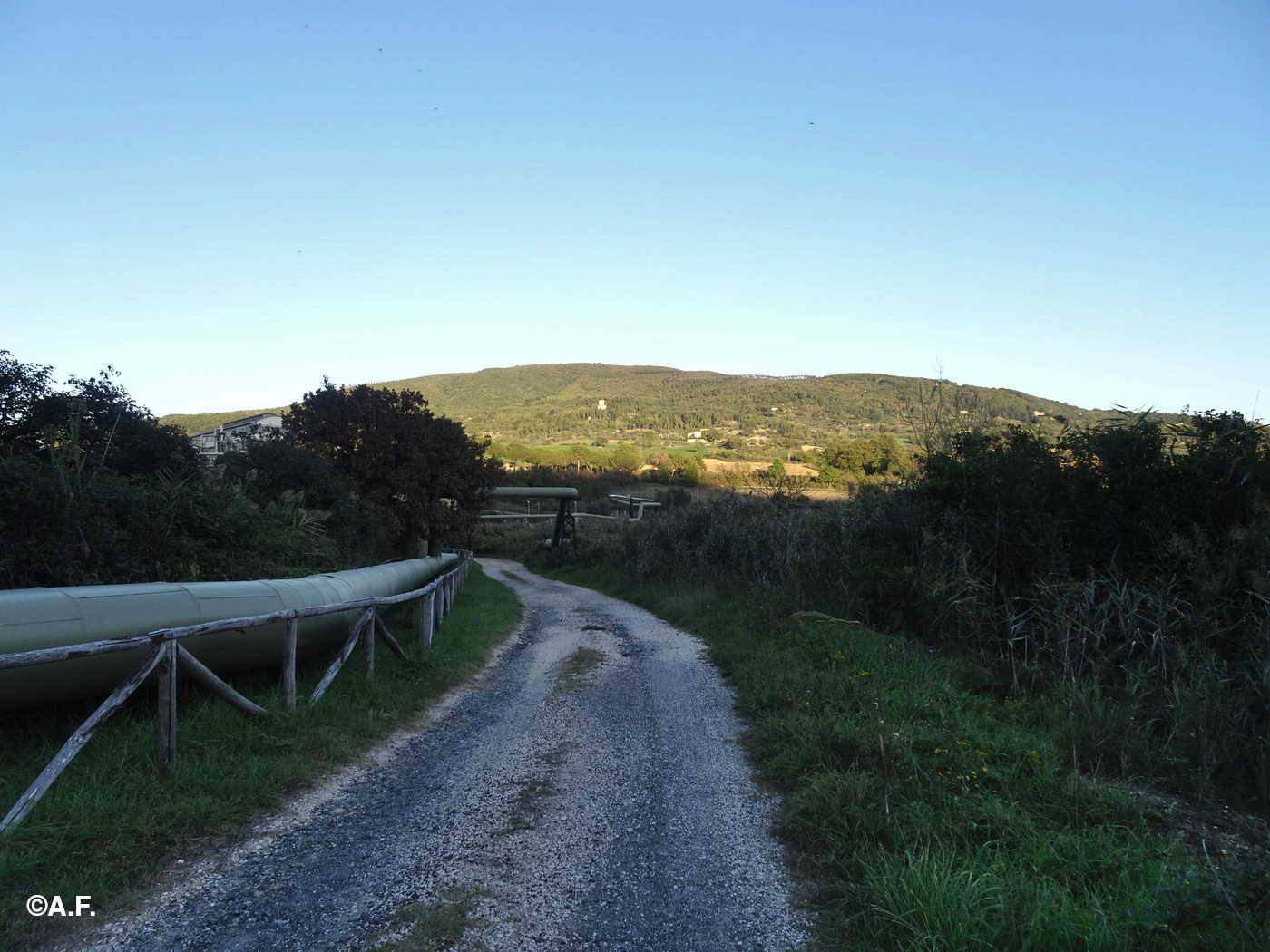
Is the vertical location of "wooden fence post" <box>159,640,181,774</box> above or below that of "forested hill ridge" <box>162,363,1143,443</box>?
below

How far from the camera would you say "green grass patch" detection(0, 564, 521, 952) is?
3877 mm

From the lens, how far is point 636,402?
112875 millimetres

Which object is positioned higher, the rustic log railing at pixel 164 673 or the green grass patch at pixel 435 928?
the rustic log railing at pixel 164 673

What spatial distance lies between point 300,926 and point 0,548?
548 cm

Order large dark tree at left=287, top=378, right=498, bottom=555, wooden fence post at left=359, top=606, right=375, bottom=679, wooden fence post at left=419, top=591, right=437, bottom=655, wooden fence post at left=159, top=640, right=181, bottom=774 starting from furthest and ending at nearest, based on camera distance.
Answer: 1. large dark tree at left=287, top=378, right=498, bottom=555
2. wooden fence post at left=419, top=591, right=437, bottom=655
3. wooden fence post at left=359, top=606, right=375, bottom=679
4. wooden fence post at left=159, top=640, right=181, bottom=774

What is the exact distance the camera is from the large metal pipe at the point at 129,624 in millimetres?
4980

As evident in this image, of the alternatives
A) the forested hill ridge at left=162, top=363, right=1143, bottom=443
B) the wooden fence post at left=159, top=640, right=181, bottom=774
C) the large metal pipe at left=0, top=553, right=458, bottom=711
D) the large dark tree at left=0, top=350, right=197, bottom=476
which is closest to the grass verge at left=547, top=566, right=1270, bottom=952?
the wooden fence post at left=159, top=640, right=181, bottom=774

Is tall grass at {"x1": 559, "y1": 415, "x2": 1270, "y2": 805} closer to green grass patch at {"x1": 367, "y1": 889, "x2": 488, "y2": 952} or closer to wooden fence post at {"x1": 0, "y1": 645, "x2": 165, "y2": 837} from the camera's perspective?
green grass patch at {"x1": 367, "y1": 889, "x2": 488, "y2": 952}

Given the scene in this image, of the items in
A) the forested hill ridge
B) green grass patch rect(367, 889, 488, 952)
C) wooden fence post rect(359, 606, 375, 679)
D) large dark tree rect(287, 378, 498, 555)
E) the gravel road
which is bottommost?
the gravel road

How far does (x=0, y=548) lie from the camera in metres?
6.94

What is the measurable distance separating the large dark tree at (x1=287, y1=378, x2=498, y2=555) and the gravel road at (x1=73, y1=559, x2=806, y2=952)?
13.3 meters

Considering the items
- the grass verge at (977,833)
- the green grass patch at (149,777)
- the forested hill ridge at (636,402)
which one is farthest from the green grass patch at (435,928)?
the forested hill ridge at (636,402)

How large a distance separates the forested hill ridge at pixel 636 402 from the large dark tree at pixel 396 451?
136ft

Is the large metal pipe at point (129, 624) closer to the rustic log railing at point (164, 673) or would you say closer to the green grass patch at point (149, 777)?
the rustic log railing at point (164, 673)
